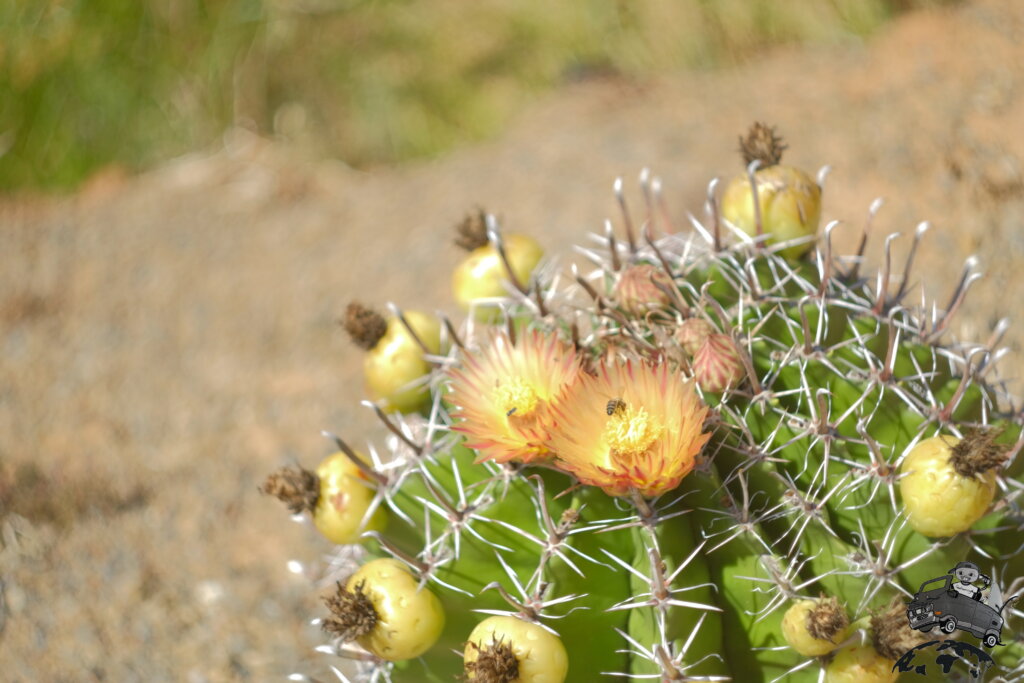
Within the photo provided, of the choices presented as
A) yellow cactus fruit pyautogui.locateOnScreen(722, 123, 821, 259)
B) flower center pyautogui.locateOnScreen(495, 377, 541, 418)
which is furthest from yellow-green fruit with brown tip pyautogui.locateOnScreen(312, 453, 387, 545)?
yellow cactus fruit pyautogui.locateOnScreen(722, 123, 821, 259)

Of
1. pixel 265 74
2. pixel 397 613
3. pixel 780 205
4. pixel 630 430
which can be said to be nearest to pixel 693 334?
pixel 630 430

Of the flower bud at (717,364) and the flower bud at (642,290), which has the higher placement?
the flower bud at (642,290)

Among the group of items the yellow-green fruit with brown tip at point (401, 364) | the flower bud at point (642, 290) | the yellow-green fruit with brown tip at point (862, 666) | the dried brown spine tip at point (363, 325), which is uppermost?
the flower bud at point (642, 290)

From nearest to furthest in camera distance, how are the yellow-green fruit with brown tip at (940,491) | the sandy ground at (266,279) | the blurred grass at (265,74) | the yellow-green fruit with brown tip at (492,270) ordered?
the yellow-green fruit with brown tip at (940,491)
the yellow-green fruit with brown tip at (492,270)
the sandy ground at (266,279)
the blurred grass at (265,74)

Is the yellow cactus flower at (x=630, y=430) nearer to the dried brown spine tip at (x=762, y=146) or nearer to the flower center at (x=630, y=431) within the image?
the flower center at (x=630, y=431)

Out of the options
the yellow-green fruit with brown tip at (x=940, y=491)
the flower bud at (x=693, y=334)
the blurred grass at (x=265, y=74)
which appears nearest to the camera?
the yellow-green fruit with brown tip at (x=940, y=491)
